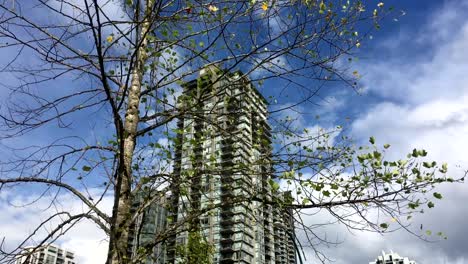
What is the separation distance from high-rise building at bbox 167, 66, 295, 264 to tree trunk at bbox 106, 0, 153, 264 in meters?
0.71

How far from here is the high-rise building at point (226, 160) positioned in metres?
6.07

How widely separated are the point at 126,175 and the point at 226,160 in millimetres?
1799

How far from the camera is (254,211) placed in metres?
6.29

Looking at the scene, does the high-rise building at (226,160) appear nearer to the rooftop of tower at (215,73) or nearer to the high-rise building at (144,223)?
the rooftop of tower at (215,73)

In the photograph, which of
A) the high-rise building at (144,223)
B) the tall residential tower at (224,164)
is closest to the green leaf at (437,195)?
the tall residential tower at (224,164)

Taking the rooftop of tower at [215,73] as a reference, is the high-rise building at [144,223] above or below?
below

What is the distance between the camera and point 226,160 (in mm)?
6703

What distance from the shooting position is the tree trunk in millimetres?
4918

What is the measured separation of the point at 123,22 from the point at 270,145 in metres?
2.81

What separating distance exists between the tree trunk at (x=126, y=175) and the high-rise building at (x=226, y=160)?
2.33ft

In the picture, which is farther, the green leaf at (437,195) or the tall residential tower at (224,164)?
the tall residential tower at (224,164)

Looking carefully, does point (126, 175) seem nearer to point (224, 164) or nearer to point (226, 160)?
point (224, 164)

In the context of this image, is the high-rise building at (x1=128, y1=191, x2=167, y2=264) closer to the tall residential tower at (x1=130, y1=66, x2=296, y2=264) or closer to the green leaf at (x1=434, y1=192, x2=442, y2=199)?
the tall residential tower at (x1=130, y1=66, x2=296, y2=264)

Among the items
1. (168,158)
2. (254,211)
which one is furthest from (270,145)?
(168,158)
